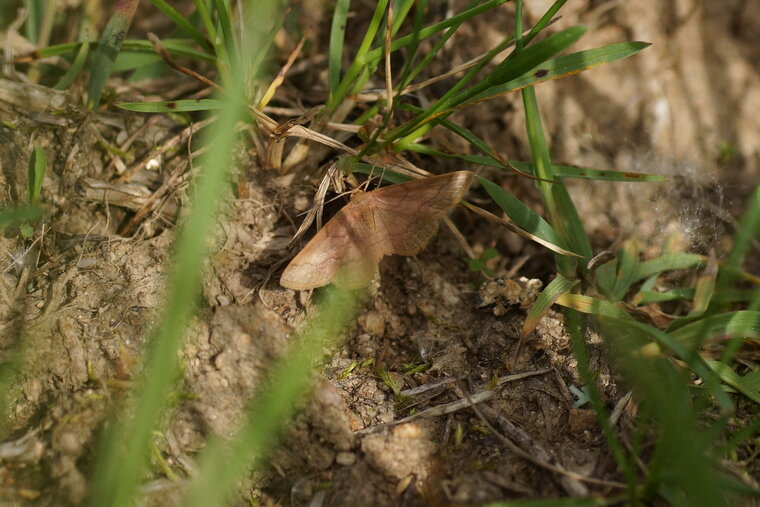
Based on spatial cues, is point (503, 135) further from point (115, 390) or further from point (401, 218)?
point (115, 390)

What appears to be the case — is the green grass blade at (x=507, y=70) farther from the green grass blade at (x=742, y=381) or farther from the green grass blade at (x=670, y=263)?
the green grass blade at (x=742, y=381)

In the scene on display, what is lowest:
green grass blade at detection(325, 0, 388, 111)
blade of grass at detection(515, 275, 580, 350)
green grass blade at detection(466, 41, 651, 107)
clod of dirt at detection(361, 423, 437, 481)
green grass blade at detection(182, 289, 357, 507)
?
clod of dirt at detection(361, 423, 437, 481)

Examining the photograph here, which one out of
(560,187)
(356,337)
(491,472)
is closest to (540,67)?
(560,187)

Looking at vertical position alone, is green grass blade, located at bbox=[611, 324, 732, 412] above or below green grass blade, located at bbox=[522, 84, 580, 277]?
below

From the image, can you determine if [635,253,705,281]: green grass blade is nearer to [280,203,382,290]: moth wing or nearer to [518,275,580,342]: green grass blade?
[518,275,580,342]: green grass blade

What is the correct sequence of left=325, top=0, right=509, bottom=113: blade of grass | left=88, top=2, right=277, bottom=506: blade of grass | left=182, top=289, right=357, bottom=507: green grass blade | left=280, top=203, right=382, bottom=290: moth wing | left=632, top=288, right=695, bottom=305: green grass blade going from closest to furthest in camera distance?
left=88, top=2, right=277, bottom=506: blade of grass < left=182, top=289, right=357, bottom=507: green grass blade < left=280, top=203, right=382, bottom=290: moth wing < left=325, top=0, right=509, bottom=113: blade of grass < left=632, top=288, right=695, bottom=305: green grass blade

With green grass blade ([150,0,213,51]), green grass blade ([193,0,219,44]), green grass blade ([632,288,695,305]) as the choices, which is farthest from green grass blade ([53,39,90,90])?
green grass blade ([632,288,695,305])

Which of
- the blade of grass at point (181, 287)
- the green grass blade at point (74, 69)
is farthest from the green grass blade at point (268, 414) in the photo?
the green grass blade at point (74, 69)
